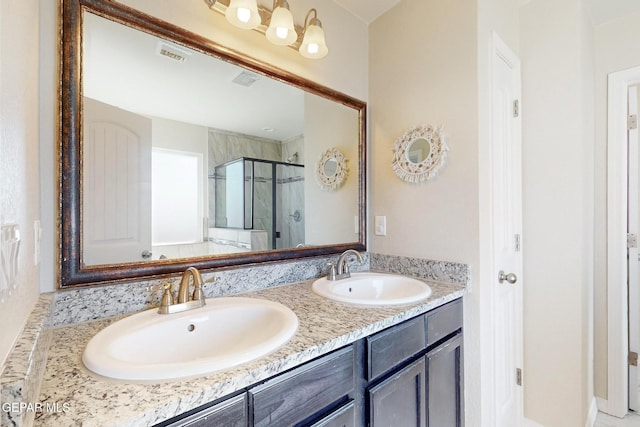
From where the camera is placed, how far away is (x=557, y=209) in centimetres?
159

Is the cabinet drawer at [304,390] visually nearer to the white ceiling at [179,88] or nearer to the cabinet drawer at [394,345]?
the cabinet drawer at [394,345]

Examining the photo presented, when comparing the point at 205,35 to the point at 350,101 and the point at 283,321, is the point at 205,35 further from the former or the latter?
the point at 283,321

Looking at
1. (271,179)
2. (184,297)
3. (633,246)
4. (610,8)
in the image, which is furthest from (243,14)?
(633,246)

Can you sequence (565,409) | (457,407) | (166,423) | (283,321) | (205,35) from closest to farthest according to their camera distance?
(166,423) < (283,321) < (205,35) < (457,407) < (565,409)

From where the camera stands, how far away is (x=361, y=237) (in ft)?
5.88

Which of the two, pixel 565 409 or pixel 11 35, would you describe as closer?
pixel 11 35

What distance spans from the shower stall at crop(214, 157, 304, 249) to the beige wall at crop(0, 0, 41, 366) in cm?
58

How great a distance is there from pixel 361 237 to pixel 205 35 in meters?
1.30

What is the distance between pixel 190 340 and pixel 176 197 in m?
0.53

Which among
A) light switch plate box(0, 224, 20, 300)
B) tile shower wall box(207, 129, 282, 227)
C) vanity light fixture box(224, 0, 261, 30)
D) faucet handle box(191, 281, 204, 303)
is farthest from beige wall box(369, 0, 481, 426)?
light switch plate box(0, 224, 20, 300)

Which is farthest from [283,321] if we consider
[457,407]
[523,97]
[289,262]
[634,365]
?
[634,365]

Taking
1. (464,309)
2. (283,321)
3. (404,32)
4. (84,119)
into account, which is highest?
(404,32)

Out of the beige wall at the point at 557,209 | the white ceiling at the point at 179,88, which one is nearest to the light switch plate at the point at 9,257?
the white ceiling at the point at 179,88

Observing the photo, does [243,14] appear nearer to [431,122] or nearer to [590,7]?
[431,122]
